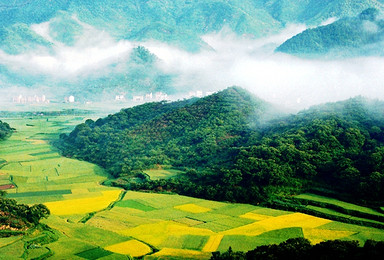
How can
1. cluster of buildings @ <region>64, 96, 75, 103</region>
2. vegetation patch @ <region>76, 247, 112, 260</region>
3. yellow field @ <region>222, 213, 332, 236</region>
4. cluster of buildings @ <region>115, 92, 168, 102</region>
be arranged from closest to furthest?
vegetation patch @ <region>76, 247, 112, 260</region> → yellow field @ <region>222, 213, 332, 236</region> → cluster of buildings @ <region>115, 92, 168, 102</region> → cluster of buildings @ <region>64, 96, 75, 103</region>

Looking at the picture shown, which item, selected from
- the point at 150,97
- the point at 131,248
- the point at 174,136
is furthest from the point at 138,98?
the point at 131,248

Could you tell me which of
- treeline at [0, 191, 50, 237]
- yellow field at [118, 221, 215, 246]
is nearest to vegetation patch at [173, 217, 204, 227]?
yellow field at [118, 221, 215, 246]

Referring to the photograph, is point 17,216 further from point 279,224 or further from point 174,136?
point 174,136

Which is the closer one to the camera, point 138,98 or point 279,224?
point 279,224

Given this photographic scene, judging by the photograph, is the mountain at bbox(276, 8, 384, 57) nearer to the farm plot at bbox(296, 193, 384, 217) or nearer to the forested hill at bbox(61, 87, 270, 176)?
the forested hill at bbox(61, 87, 270, 176)

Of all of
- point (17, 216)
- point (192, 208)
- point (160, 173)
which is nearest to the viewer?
point (17, 216)

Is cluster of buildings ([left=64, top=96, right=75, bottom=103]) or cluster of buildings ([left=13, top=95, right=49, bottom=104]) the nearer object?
cluster of buildings ([left=64, top=96, right=75, bottom=103])
